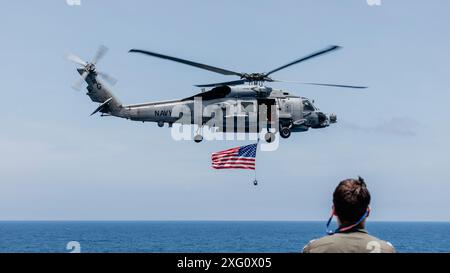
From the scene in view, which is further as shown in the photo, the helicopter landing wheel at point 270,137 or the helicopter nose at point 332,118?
the helicopter nose at point 332,118

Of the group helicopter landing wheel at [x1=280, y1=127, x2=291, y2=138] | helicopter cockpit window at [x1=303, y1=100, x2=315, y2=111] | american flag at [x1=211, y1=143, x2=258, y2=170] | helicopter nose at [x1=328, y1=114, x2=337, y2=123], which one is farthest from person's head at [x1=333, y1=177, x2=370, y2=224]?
helicopter nose at [x1=328, y1=114, x2=337, y2=123]

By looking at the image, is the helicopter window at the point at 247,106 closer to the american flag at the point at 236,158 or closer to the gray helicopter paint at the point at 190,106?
the gray helicopter paint at the point at 190,106

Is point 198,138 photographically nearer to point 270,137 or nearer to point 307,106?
point 270,137

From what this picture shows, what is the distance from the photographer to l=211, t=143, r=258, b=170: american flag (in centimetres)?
4069

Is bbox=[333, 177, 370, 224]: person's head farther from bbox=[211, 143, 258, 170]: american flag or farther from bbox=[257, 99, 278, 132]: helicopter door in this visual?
bbox=[257, 99, 278, 132]: helicopter door

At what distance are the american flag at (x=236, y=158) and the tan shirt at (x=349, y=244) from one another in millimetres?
33701

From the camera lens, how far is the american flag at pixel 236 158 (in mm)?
40688

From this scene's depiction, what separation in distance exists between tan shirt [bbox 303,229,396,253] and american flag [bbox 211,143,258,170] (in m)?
33.7

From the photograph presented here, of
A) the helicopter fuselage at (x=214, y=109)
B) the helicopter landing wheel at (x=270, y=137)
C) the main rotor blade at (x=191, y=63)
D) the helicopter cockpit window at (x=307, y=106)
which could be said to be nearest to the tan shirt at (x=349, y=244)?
the main rotor blade at (x=191, y=63)

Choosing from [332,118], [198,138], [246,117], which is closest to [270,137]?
[246,117]

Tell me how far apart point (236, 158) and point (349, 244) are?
34.2 m
